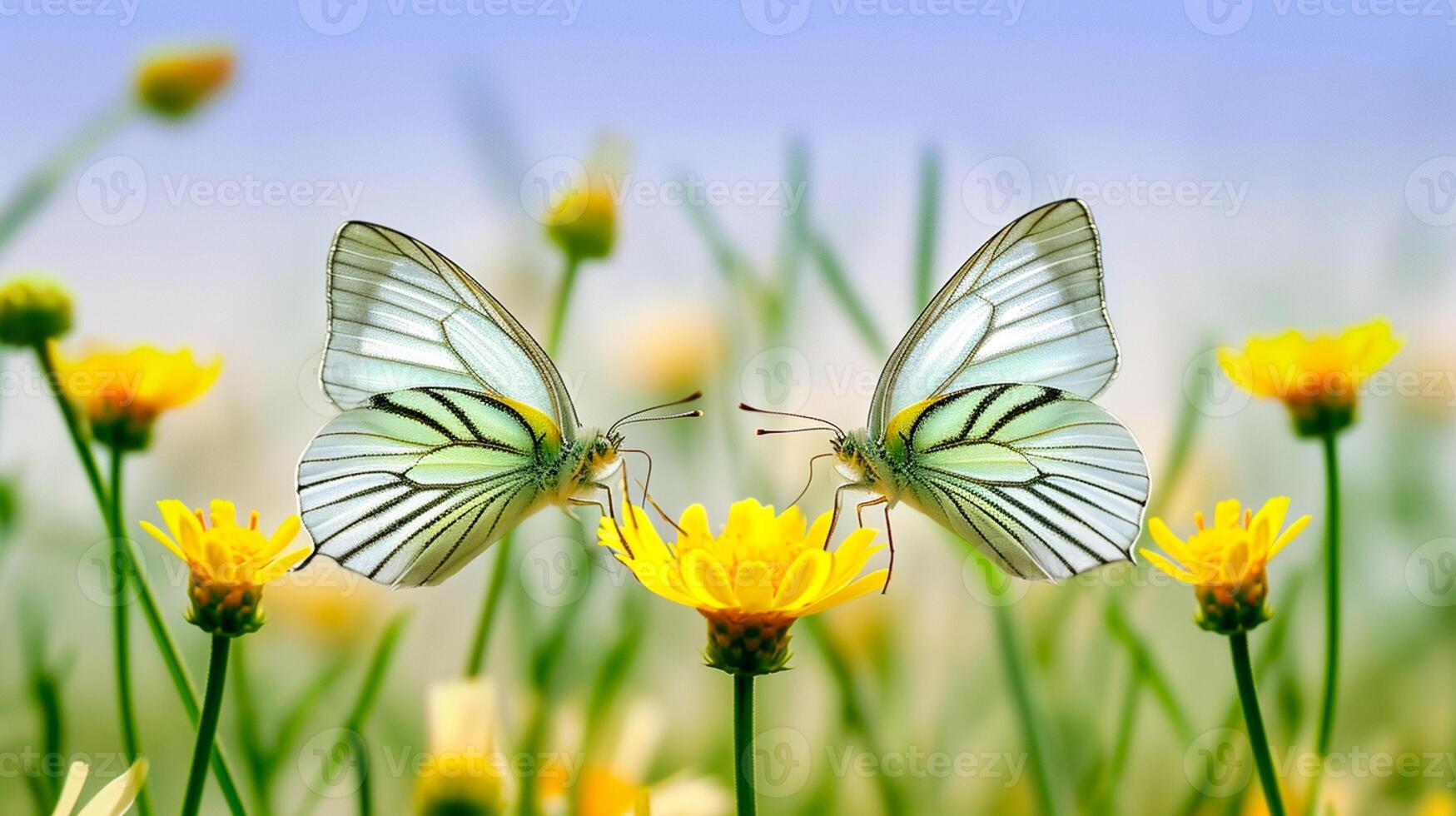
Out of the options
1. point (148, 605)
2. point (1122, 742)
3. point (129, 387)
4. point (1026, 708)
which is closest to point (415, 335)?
point (129, 387)

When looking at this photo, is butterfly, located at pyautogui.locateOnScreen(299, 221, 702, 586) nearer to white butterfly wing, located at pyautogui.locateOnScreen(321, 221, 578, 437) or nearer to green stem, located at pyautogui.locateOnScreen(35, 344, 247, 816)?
white butterfly wing, located at pyautogui.locateOnScreen(321, 221, 578, 437)

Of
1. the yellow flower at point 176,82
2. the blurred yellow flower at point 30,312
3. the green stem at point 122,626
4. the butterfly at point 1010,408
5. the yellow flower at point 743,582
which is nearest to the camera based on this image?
the yellow flower at point 743,582

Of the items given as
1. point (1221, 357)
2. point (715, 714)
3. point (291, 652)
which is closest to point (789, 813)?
point (715, 714)

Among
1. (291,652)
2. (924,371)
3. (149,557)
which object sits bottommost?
(291,652)

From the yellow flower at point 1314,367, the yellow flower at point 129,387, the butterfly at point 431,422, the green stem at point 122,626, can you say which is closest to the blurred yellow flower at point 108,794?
the green stem at point 122,626

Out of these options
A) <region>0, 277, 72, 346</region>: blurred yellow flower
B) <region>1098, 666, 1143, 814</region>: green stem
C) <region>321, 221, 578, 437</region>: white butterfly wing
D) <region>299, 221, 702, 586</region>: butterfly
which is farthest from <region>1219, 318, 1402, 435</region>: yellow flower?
<region>0, 277, 72, 346</region>: blurred yellow flower

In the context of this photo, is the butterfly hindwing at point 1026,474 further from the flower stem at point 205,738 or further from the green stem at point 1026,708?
the flower stem at point 205,738

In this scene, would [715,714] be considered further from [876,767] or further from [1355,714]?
[1355,714]
